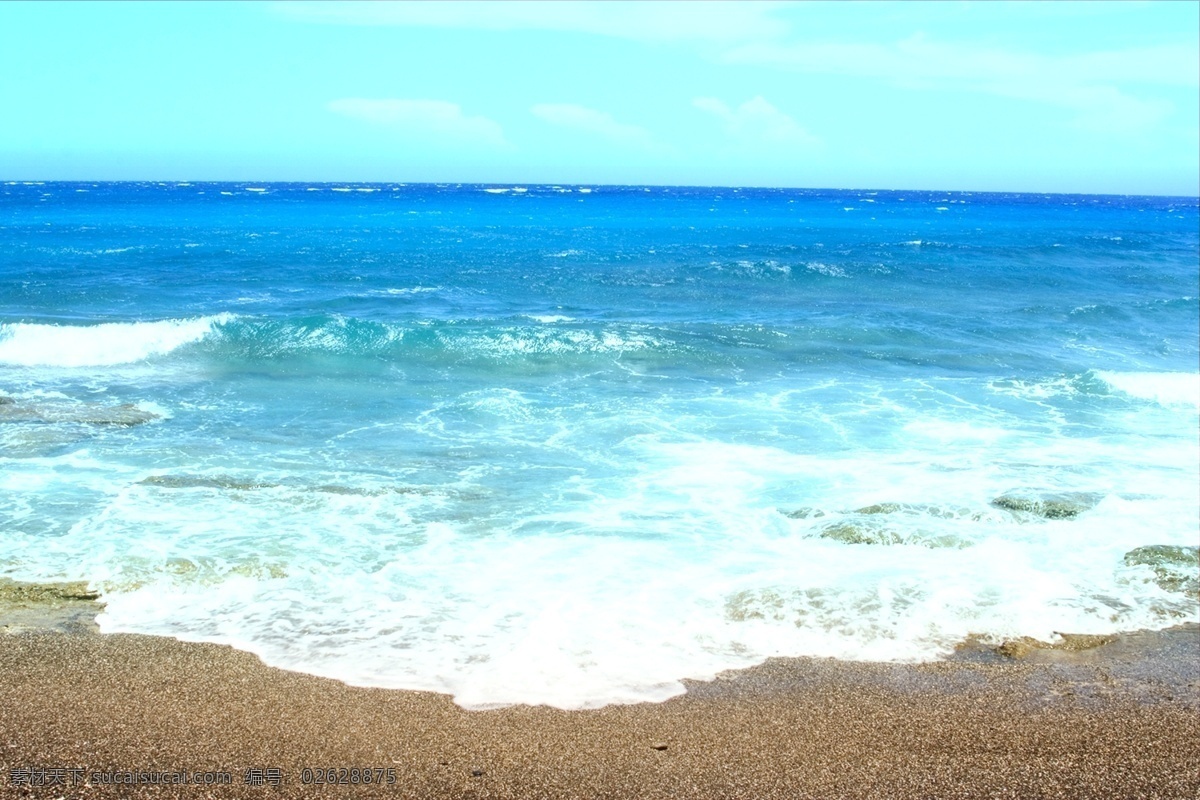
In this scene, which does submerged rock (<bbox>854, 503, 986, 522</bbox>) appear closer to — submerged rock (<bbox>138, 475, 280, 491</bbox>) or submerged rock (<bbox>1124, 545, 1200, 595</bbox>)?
submerged rock (<bbox>1124, 545, 1200, 595</bbox>)

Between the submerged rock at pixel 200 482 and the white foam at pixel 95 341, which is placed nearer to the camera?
the submerged rock at pixel 200 482

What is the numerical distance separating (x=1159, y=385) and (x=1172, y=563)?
1010cm

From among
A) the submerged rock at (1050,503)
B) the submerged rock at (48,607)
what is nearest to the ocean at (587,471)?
the submerged rock at (1050,503)

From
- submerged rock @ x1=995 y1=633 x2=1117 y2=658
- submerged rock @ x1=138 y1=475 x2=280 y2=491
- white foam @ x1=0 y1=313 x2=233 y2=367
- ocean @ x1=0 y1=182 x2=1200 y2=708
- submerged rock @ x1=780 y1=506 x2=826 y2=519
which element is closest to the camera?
submerged rock @ x1=995 y1=633 x2=1117 y2=658

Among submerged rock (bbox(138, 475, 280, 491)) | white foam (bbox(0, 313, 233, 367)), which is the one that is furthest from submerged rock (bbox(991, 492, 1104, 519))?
white foam (bbox(0, 313, 233, 367))

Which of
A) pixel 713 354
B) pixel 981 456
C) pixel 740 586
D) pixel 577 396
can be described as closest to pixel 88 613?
pixel 740 586

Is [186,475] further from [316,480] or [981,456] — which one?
[981,456]

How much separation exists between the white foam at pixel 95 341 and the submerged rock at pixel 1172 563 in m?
19.0

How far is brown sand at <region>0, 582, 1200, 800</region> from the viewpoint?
5.77m

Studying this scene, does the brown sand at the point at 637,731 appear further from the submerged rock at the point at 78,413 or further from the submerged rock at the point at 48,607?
the submerged rock at the point at 78,413

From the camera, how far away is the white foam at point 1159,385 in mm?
17209

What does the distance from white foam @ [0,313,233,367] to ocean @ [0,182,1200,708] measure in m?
0.11

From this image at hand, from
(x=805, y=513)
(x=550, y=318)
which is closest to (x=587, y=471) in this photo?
(x=805, y=513)

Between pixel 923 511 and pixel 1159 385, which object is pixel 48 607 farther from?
pixel 1159 385
